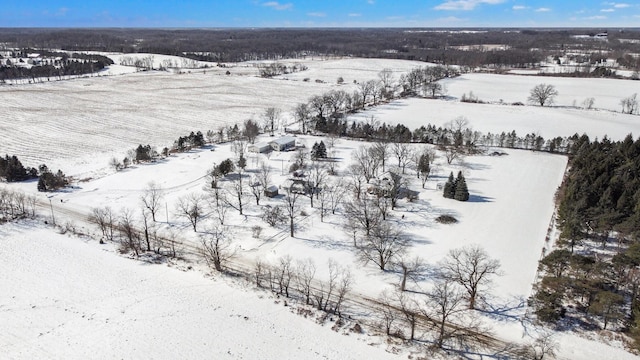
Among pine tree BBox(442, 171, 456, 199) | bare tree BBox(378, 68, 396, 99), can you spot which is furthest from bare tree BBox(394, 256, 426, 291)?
bare tree BBox(378, 68, 396, 99)

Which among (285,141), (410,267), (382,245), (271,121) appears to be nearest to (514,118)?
(271,121)

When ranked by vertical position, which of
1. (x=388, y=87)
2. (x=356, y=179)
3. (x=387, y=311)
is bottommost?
(x=387, y=311)

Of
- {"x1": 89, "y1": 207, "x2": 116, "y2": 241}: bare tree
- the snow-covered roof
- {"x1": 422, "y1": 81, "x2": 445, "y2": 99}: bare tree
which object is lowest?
{"x1": 89, "y1": 207, "x2": 116, "y2": 241}: bare tree

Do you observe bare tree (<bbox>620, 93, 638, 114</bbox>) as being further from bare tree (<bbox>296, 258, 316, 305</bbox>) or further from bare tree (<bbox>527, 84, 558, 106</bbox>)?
bare tree (<bbox>296, 258, 316, 305</bbox>)

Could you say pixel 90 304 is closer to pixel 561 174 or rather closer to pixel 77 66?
pixel 561 174

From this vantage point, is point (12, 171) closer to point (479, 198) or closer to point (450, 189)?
point (450, 189)

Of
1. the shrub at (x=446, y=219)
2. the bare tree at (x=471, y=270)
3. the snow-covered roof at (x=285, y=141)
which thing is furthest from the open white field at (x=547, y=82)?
the bare tree at (x=471, y=270)
